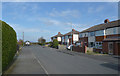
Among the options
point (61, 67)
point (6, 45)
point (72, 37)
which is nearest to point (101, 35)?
point (61, 67)

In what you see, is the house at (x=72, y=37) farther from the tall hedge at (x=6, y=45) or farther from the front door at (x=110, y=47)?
the tall hedge at (x=6, y=45)

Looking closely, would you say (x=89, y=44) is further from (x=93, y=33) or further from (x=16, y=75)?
(x=16, y=75)

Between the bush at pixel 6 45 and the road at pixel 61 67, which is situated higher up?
the bush at pixel 6 45

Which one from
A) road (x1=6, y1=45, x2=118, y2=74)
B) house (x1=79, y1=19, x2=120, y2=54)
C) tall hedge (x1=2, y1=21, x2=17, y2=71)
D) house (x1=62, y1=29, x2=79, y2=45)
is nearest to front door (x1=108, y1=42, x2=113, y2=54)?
house (x1=79, y1=19, x2=120, y2=54)

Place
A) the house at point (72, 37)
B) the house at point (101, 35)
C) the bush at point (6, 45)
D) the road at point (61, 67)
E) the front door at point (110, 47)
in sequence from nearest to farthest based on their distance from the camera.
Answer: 1. the bush at point (6, 45)
2. the road at point (61, 67)
3. the front door at point (110, 47)
4. the house at point (101, 35)
5. the house at point (72, 37)

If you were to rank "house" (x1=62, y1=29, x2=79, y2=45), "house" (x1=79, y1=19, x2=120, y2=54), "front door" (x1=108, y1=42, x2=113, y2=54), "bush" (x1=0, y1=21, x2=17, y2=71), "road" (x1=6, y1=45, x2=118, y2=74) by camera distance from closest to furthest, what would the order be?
"bush" (x1=0, y1=21, x2=17, y2=71)
"road" (x1=6, y1=45, x2=118, y2=74)
"front door" (x1=108, y1=42, x2=113, y2=54)
"house" (x1=79, y1=19, x2=120, y2=54)
"house" (x1=62, y1=29, x2=79, y2=45)

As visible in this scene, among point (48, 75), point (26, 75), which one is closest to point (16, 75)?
point (26, 75)

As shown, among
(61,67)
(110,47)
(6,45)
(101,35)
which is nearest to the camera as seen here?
(6,45)

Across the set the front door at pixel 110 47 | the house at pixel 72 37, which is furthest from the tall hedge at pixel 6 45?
the house at pixel 72 37

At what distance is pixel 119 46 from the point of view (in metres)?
19.6

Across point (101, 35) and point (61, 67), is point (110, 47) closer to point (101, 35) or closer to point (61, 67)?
point (101, 35)

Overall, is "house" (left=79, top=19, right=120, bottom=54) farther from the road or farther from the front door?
the road

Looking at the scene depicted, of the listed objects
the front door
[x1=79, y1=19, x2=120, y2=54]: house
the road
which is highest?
[x1=79, y1=19, x2=120, y2=54]: house

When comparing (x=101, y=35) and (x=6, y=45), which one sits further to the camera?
(x=101, y=35)
